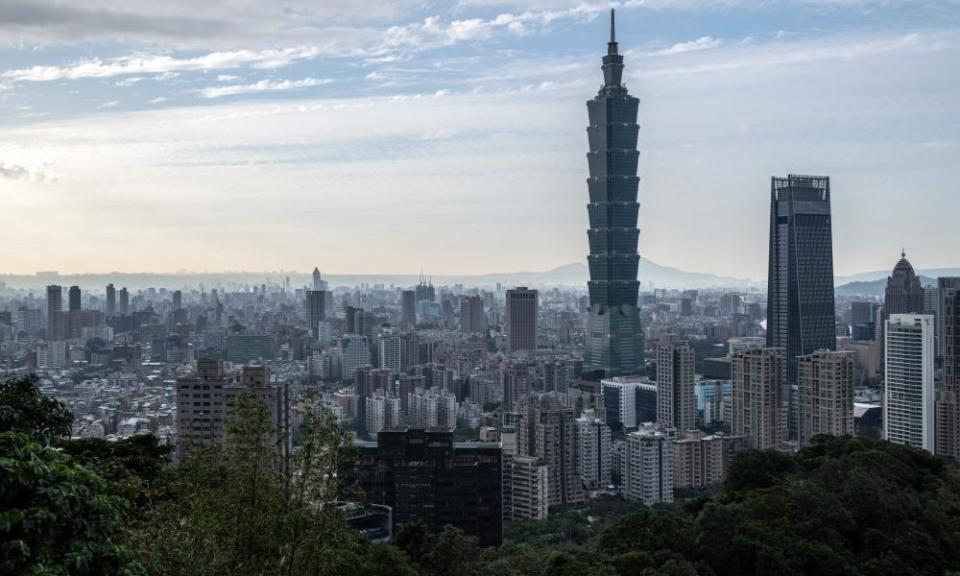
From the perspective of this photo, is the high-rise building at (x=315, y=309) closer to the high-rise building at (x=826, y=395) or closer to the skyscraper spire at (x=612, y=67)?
the skyscraper spire at (x=612, y=67)

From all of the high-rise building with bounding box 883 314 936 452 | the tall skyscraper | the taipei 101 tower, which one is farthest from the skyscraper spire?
the high-rise building with bounding box 883 314 936 452

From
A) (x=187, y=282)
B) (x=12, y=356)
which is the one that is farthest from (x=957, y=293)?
(x=187, y=282)

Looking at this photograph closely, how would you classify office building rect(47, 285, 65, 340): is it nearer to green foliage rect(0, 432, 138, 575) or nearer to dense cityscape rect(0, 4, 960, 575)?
dense cityscape rect(0, 4, 960, 575)

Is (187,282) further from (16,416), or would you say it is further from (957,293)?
(16,416)

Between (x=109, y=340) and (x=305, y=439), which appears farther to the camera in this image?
(x=109, y=340)

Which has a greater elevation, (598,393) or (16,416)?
(16,416)

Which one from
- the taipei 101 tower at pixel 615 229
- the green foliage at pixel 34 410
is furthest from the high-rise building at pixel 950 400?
the green foliage at pixel 34 410

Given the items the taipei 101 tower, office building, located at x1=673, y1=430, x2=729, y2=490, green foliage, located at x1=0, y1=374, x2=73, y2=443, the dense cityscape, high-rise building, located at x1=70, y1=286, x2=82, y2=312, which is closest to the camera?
green foliage, located at x1=0, y1=374, x2=73, y2=443
